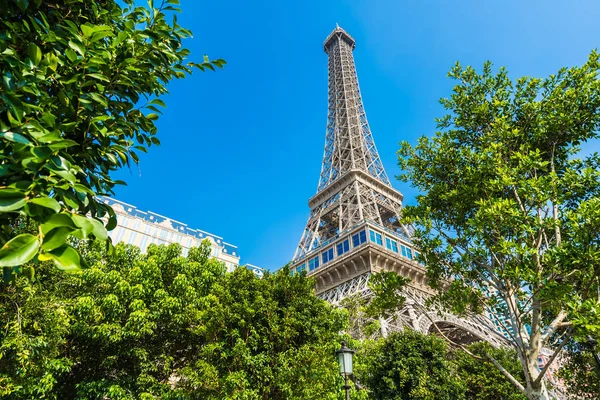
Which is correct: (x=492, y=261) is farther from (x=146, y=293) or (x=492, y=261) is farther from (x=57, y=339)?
(x=57, y=339)

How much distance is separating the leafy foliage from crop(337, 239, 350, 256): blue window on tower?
21.9 meters

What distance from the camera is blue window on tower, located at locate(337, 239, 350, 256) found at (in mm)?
36062

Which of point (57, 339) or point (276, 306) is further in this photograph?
point (276, 306)

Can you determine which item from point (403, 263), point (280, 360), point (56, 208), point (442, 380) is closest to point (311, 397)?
point (280, 360)

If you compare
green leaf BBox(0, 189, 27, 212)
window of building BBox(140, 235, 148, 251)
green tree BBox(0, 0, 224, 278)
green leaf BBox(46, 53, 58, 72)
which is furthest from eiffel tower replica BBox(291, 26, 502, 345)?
window of building BBox(140, 235, 148, 251)

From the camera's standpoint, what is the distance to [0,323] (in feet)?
34.5

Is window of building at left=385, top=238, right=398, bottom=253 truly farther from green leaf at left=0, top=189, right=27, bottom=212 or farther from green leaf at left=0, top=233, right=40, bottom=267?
green leaf at left=0, top=233, right=40, bottom=267

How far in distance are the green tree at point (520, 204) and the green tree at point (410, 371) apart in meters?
7.86

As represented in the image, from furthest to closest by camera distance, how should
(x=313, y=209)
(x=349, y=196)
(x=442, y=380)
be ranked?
(x=313, y=209), (x=349, y=196), (x=442, y=380)

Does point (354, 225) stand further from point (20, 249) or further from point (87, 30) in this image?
point (20, 249)

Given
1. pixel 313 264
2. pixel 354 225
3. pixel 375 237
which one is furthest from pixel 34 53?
pixel 313 264

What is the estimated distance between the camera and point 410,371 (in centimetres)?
1633

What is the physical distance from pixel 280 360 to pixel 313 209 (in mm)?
41085

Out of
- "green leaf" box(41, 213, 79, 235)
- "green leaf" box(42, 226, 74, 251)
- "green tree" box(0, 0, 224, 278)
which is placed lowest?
"green leaf" box(42, 226, 74, 251)
